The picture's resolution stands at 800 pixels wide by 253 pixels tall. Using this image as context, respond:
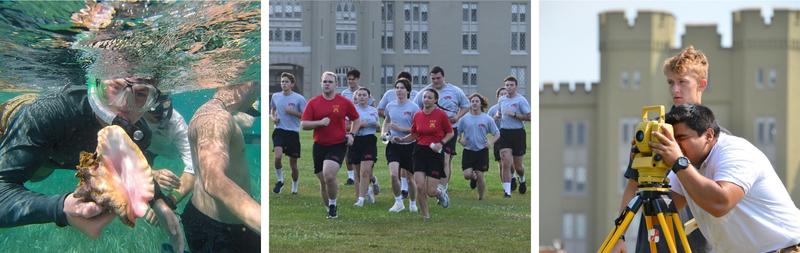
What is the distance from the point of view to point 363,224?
9.18m

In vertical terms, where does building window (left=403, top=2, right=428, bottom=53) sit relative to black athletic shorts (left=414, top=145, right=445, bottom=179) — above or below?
above

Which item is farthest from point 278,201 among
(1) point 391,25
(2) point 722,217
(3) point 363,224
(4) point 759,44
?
(4) point 759,44

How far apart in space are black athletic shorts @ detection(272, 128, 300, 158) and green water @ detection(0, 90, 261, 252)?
0.73ft

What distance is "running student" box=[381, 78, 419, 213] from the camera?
925cm

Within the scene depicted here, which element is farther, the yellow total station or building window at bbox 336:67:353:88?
building window at bbox 336:67:353:88

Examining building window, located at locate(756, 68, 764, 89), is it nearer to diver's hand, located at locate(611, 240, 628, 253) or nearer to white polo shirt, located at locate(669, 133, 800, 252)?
diver's hand, located at locate(611, 240, 628, 253)

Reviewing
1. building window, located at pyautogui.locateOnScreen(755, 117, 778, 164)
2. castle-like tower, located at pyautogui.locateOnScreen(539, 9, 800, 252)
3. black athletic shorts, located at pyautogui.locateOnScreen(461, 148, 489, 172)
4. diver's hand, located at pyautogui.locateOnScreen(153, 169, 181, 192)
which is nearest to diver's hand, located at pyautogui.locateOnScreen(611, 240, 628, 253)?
A: black athletic shorts, located at pyautogui.locateOnScreen(461, 148, 489, 172)

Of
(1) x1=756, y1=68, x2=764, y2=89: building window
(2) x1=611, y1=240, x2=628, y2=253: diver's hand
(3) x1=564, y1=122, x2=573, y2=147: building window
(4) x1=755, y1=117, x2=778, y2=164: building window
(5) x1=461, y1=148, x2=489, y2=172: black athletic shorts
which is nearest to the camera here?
(2) x1=611, y1=240, x2=628, y2=253: diver's hand

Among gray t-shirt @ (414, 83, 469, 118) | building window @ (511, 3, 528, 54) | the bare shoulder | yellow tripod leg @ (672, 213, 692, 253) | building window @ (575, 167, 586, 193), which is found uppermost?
building window @ (511, 3, 528, 54)

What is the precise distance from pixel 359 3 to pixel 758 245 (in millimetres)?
4972

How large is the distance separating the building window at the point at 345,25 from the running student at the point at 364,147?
30cm

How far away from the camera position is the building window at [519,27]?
29.7ft

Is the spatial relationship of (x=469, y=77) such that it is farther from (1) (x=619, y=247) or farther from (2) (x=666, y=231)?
(2) (x=666, y=231)

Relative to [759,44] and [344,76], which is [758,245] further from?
[759,44]
